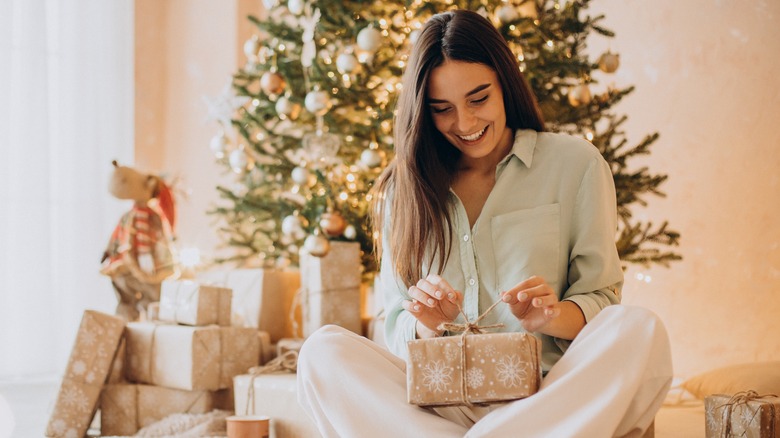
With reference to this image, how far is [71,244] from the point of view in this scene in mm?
3674

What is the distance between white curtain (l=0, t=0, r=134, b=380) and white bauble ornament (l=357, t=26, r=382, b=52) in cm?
176

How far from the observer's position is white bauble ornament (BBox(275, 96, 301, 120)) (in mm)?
2695

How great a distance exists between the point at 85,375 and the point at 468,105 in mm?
1522

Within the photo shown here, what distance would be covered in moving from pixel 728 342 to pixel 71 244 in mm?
2656

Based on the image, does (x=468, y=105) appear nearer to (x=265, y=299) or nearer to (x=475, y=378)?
(x=475, y=378)

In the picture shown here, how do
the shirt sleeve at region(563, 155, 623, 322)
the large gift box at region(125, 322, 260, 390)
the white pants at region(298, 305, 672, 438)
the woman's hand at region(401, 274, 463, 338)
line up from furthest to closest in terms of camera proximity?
1. the large gift box at region(125, 322, 260, 390)
2. the shirt sleeve at region(563, 155, 623, 322)
3. the woman's hand at region(401, 274, 463, 338)
4. the white pants at region(298, 305, 672, 438)

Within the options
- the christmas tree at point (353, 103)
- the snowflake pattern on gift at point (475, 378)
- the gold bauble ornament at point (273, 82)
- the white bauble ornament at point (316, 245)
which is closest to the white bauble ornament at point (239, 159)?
the christmas tree at point (353, 103)

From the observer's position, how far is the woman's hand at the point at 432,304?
1.39 m

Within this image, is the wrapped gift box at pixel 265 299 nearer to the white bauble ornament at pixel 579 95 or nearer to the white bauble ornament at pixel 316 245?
the white bauble ornament at pixel 316 245

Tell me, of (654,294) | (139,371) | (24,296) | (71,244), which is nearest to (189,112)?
(71,244)

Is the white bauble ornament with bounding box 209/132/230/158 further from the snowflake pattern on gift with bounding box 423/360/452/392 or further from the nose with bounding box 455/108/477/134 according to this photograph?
the snowflake pattern on gift with bounding box 423/360/452/392

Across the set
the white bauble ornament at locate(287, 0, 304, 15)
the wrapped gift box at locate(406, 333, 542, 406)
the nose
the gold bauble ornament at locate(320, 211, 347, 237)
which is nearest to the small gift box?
the wrapped gift box at locate(406, 333, 542, 406)

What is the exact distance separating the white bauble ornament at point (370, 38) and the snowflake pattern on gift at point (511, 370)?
1.39 metres

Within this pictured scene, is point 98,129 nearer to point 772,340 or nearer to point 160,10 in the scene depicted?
point 160,10
